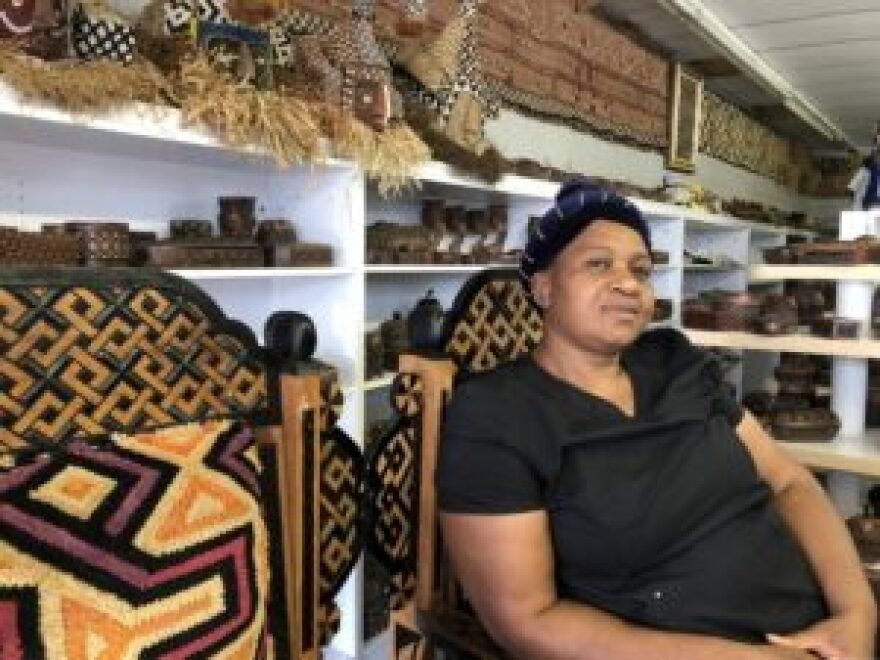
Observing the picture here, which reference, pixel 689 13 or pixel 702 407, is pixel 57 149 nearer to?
pixel 702 407

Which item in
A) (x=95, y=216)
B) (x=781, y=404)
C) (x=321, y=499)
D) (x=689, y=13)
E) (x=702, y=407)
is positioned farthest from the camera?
(x=689, y=13)

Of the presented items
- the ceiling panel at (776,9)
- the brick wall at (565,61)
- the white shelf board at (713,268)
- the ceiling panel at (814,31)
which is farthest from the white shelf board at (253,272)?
the ceiling panel at (814,31)

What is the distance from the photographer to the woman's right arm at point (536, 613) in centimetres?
110

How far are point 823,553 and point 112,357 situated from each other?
46.2 inches

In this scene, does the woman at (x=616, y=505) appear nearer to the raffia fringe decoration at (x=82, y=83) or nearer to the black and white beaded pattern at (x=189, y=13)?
the raffia fringe decoration at (x=82, y=83)

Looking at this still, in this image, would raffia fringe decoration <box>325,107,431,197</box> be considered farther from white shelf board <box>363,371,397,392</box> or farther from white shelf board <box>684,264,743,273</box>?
white shelf board <box>684,264,743,273</box>

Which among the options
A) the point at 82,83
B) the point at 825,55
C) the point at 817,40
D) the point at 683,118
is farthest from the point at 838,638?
the point at 825,55

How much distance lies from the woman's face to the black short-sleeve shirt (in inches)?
4.1

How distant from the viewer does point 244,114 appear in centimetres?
168

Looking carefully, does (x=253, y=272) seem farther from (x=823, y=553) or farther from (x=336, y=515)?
(x=823, y=553)

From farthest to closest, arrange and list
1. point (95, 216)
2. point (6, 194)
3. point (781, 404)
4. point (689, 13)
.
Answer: point (689, 13) → point (781, 404) → point (95, 216) → point (6, 194)

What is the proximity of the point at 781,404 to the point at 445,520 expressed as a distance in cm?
164

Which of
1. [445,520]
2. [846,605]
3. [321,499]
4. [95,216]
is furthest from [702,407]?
[95,216]

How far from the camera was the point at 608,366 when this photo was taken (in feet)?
4.67
